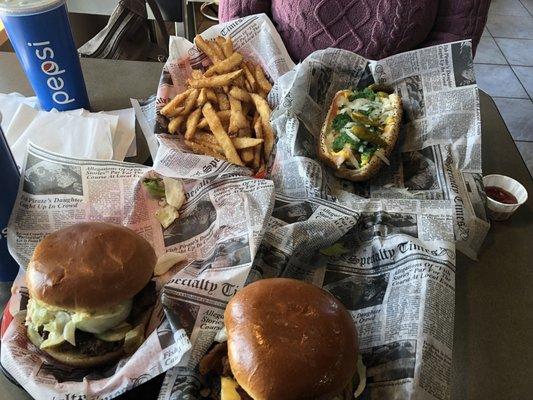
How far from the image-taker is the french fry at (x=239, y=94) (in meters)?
1.77

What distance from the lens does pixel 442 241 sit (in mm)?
1237

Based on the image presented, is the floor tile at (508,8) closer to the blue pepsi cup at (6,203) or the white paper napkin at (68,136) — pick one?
the white paper napkin at (68,136)

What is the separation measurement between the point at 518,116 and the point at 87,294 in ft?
13.5

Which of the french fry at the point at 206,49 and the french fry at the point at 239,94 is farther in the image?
the french fry at the point at 206,49

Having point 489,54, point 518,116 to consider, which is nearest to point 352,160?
point 518,116

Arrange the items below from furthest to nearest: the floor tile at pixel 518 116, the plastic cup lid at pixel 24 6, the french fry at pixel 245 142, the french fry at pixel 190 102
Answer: the floor tile at pixel 518 116 → the french fry at pixel 190 102 → the french fry at pixel 245 142 → the plastic cup lid at pixel 24 6

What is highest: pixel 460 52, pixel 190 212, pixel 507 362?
pixel 460 52

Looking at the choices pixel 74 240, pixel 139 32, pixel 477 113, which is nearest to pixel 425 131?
pixel 477 113

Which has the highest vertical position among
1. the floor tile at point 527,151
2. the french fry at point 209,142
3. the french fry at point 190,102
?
the french fry at point 190,102

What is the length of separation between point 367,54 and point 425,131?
17.5 inches

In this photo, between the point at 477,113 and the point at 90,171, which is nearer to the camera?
the point at 90,171

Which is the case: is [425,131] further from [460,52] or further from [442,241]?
[442,241]

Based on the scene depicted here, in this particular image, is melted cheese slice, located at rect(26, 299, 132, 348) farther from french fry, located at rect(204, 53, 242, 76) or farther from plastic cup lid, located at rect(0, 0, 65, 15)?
french fry, located at rect(204, 53, 242, 76)

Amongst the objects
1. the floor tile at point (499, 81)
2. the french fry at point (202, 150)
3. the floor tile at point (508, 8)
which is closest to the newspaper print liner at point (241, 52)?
the french fry at point (202, 150)
